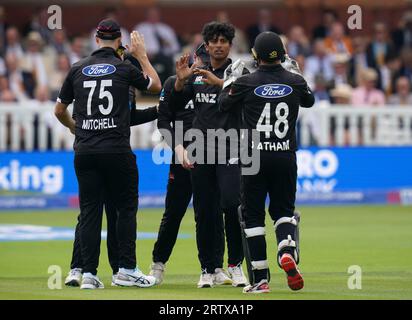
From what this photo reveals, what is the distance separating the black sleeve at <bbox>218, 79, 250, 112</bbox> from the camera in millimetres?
12195

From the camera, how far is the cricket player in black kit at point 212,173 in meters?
13.0

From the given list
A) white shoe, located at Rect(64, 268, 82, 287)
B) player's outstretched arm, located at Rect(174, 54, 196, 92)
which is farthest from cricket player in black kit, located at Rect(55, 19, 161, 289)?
white shoe, located at Rect(64, 268, 82, 287)

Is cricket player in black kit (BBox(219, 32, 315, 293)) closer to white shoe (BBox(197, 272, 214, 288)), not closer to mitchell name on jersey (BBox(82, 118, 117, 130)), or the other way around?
white shoe (BBox(197, 272, 214, 288))

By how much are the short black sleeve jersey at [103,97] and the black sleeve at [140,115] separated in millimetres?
554

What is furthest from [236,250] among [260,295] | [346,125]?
[346,125]

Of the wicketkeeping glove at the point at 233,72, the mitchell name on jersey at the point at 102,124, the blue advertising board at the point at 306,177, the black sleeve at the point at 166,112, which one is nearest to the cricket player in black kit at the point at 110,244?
the black sleeve at the point at 166,112

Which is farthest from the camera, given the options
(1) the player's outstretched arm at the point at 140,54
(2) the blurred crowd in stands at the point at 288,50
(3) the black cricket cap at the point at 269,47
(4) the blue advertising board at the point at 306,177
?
(2) the blurred crowd in stands at the point at 288,50

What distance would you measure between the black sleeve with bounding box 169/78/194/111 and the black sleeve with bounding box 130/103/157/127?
0.34 m

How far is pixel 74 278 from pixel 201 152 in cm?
190

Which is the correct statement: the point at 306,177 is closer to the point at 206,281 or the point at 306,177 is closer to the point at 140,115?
the point at 140,115

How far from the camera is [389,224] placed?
20.4m

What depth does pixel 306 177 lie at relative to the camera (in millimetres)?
23641

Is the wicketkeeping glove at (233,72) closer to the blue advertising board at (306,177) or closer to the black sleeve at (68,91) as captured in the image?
the black sleeve at (68,91)
